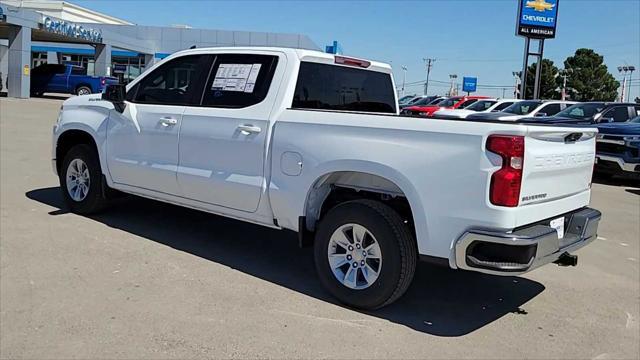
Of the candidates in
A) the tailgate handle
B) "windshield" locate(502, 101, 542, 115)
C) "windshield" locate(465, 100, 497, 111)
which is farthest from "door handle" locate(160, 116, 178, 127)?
"windshield" locate(465, 100, 497, 111)

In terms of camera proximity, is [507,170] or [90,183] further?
[90,183]

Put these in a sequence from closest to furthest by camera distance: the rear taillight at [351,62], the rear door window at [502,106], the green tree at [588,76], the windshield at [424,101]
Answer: the rear taillight at [351,62] → the rear door window at [502,106] → the windshield at [424,101] → the green tree at [588,76]

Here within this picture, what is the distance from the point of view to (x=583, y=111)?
48.6ft

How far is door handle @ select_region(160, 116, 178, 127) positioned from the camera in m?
5.54

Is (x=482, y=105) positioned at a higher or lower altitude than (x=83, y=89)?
higher

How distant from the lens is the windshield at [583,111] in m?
14.5

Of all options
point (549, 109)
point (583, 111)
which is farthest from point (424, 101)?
point (583, 111)

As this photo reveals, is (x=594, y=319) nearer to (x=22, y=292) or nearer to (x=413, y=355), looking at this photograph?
(x=413, y=355)

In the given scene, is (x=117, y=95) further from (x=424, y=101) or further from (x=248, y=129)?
(x=424, y=101)

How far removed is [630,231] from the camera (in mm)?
7773

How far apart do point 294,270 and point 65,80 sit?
99.3ft

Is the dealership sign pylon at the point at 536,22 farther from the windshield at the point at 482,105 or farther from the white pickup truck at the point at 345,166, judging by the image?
the white pickup truck at the point at 345,166

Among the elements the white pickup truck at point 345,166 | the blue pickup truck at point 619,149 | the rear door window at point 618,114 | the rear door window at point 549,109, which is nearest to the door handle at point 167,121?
the white pickup truck at point 345,166

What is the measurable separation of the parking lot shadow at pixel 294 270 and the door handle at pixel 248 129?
4.06 ft
